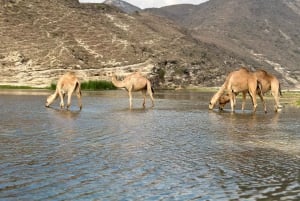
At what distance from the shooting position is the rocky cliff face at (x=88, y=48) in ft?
246

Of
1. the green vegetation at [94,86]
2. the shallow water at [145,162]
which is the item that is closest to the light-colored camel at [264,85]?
the shallow water at [145,162]

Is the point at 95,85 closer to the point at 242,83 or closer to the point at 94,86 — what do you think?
the point at 94,86

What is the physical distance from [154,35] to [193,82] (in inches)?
570

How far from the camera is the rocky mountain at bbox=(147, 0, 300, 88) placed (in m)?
138

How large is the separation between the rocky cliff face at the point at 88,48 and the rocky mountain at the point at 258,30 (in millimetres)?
30491

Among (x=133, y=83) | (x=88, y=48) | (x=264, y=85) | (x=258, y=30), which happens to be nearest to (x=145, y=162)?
(x=264, y=85)

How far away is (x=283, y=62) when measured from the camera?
137000 millimetres

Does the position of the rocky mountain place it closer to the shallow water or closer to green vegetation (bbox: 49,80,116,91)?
green vegetation (bbox: 49,80,116,91)

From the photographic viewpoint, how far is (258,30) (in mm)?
164375

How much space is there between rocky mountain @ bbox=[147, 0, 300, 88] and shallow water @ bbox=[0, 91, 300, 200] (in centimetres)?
10650

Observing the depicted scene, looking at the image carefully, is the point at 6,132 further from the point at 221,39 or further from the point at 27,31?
the point at 221,39

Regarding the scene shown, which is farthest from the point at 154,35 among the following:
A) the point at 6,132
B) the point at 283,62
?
the point at 6,132

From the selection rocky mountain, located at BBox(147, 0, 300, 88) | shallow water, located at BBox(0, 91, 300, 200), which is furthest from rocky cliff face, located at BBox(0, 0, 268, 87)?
shallow water, located at BBox(0, 91, 300, 200)

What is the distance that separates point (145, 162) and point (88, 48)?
76.8 metres
